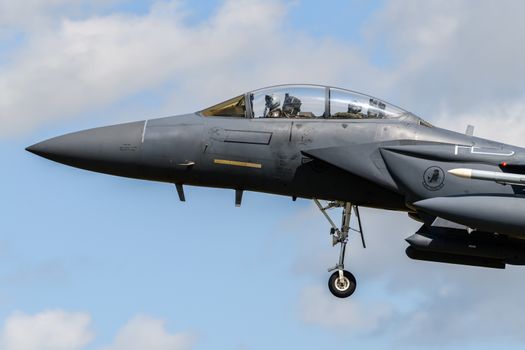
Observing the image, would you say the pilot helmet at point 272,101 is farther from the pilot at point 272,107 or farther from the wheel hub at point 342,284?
the wheel hub at point 342,284

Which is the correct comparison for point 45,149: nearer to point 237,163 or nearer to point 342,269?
point 237,163

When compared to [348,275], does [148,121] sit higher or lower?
higher

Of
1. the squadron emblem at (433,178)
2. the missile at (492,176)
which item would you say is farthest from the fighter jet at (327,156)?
the missile at (492,176)

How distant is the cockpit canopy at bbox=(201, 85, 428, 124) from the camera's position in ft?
75.6

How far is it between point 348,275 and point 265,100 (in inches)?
131

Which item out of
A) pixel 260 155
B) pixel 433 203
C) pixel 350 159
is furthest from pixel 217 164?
pixel 433 203

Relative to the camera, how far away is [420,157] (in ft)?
73.2

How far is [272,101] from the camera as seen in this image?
23312 millimetres

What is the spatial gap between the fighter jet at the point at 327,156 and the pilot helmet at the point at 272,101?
2 cm

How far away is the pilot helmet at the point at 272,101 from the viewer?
23.2 metres

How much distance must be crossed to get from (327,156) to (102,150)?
3.82 metres

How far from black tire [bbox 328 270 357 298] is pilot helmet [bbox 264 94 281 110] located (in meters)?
3.08

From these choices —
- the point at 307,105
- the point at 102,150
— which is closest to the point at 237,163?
the point at 307,105

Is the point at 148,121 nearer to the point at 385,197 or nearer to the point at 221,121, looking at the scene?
the point at 221,121
